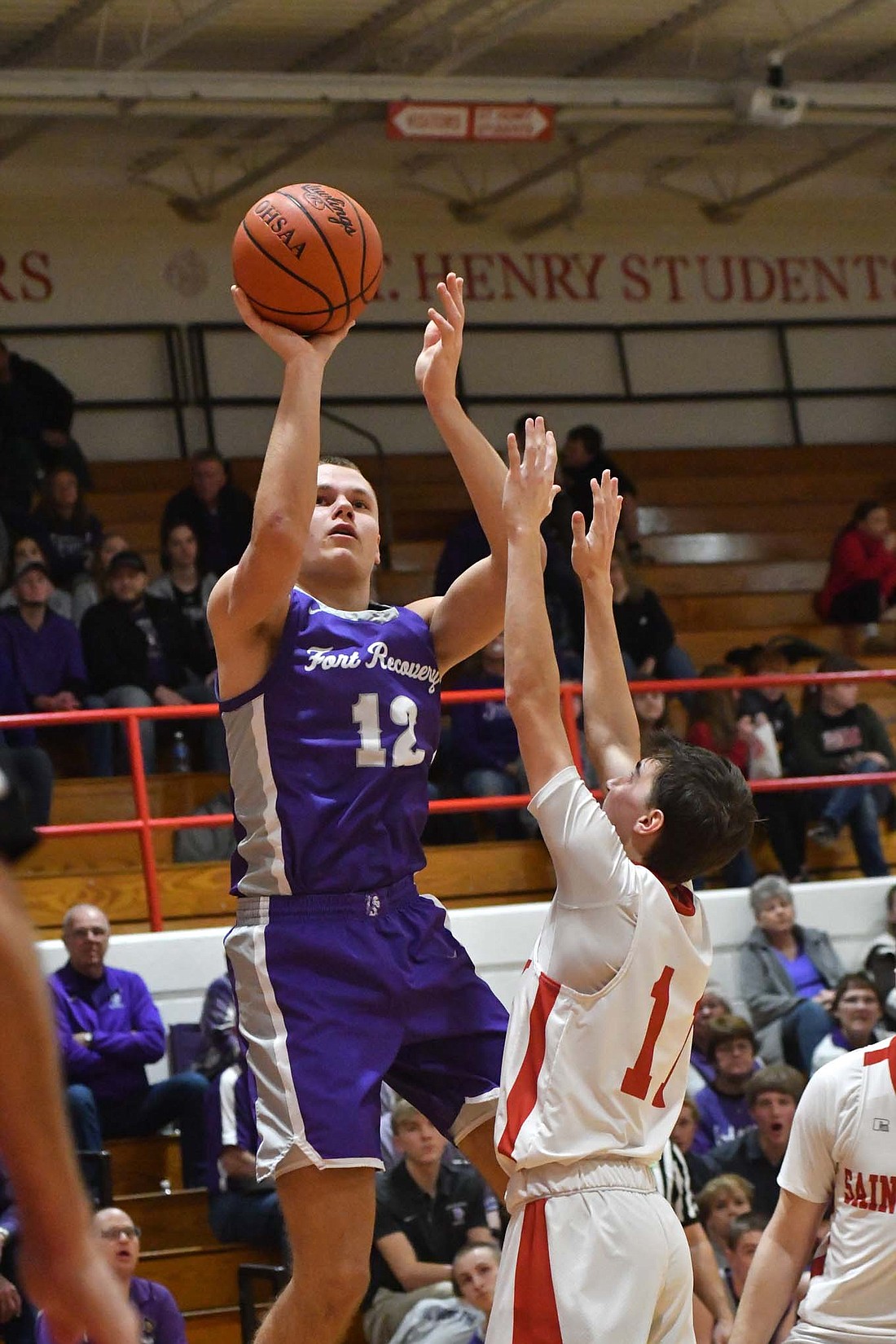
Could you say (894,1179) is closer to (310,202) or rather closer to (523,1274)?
(523,1274)

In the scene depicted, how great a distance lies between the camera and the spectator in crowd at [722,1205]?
675cm

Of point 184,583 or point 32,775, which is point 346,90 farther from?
point 32,775

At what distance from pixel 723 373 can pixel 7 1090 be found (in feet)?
44.4

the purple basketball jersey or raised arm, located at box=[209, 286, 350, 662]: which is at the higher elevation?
raised arm, located at box=[209, 286, 350, 662]

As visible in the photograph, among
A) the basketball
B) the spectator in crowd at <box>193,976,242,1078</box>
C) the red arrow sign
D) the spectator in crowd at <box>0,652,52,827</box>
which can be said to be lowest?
the spectator in crowd at <box>193,976,242,1078</box>

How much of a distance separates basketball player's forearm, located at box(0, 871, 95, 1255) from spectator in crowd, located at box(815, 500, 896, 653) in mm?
10862

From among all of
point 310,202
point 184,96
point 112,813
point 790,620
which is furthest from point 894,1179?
point 790,620

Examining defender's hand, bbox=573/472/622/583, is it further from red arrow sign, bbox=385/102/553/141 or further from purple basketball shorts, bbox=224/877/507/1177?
red arrow sign, bbox=385/102/553/141

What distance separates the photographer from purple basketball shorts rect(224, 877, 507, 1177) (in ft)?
11.3

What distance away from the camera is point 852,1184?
3896 mm

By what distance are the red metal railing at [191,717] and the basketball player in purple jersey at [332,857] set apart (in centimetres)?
348

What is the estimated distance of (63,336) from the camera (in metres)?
13.0

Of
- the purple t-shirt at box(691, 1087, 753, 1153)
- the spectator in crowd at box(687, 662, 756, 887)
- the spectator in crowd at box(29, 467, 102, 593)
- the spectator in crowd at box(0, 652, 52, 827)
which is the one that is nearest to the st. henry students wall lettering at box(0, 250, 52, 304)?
the spectator in crowd at box(29, 467, 102, 593)

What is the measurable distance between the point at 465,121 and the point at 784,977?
5346 mm
